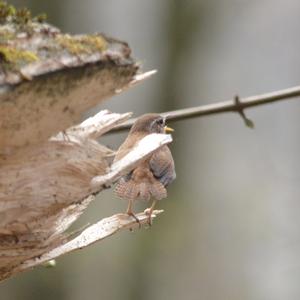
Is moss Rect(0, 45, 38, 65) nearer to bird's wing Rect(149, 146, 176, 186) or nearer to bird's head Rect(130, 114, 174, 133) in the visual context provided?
bird's head Rect(130, 114, 174, 133)

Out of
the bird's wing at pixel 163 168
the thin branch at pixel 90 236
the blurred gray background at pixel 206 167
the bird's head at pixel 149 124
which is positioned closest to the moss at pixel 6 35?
the thin branch at pixel 90 236

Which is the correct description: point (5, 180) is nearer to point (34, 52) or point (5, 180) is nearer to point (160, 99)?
point (34, 52)

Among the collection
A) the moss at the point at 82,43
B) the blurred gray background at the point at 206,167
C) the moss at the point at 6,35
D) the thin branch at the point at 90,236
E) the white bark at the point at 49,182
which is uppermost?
the moss at the point at 6,35

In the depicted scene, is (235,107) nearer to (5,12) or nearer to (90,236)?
(90,236)

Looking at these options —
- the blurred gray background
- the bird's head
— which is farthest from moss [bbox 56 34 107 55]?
the blurred gray background

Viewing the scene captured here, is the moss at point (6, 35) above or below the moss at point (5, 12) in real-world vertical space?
below

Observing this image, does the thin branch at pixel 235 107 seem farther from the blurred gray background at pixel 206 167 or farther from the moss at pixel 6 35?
the blurred gray background at pixel 206 167

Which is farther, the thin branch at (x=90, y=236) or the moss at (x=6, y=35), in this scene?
the thin branch at (x=90, y=236)
